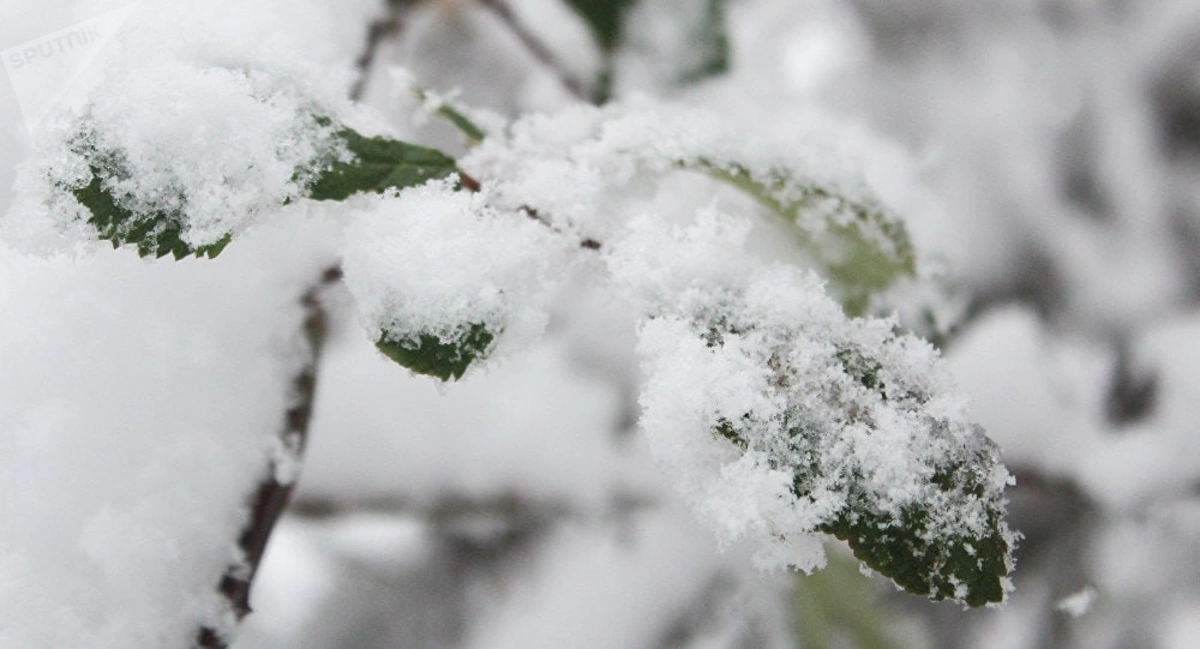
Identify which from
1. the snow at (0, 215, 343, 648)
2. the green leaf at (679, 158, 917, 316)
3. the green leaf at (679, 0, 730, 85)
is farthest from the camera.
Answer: the green leaf at (679, 0, 730, 85)

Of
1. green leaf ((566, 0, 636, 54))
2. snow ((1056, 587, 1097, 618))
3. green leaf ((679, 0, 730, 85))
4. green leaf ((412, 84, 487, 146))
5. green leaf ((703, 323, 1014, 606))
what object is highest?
green leaf ((679, 0, 730, 85))

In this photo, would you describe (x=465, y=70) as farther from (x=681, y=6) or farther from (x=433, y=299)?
(x=433, y=299)

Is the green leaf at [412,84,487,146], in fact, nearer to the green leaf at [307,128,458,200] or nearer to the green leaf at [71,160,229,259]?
the green leaf at [307,128,458,200]

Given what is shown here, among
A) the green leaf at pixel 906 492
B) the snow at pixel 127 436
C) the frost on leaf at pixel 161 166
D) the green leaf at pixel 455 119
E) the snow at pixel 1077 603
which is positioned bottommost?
the snow at pixel 127 436

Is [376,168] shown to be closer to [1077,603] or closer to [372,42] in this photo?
[372,42]

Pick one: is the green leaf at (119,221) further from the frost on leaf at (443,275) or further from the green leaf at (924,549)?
the green leaf at (924,549)

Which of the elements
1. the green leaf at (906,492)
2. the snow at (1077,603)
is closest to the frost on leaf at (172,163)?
the green leaf at (906,492)

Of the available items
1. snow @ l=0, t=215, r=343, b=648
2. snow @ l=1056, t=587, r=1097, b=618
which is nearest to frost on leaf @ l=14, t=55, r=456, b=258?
snow @ l=0, t=215, r=343, b=648
